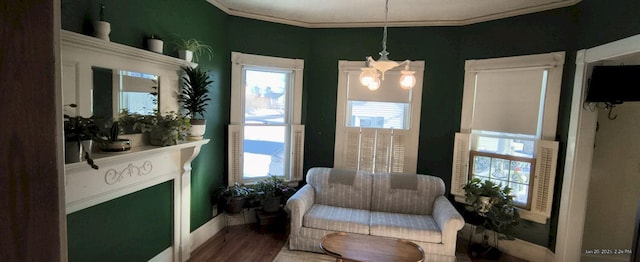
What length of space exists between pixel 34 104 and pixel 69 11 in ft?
5.98

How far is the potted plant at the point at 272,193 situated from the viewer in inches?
145

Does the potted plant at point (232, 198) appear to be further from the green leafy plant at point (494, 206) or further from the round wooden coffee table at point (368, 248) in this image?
the green leafy plant at point (494, 206)

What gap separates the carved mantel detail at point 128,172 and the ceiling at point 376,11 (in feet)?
6.37

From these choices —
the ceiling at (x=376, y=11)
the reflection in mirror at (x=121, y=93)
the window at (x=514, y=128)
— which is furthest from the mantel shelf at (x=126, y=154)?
the window at (x=514, y=128)

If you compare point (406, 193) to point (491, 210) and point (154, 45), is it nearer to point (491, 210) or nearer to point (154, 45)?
point (491, 210)

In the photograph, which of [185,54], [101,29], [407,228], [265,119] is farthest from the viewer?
[265,119]

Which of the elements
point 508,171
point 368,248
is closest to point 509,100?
point 508,171

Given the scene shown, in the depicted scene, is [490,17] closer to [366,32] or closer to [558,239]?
[366,32]

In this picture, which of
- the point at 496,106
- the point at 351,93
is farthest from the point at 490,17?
the point at 351,93

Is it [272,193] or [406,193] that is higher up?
[406,193]

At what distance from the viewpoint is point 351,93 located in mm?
4051

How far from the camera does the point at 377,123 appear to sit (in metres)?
4.02

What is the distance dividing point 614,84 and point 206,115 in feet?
12.6

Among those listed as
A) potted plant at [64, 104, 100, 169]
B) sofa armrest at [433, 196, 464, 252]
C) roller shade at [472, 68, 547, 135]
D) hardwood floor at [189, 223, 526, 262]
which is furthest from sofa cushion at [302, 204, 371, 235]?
potted plant at [64, 104, 100, 169]
